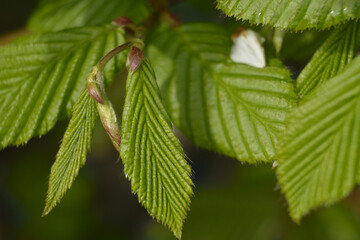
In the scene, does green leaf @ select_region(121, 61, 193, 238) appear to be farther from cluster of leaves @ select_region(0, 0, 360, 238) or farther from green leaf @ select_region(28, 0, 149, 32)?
green leaf @ select_region(28, 0, 149, 32)

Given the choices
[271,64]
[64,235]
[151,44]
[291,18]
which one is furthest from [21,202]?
[291,18]

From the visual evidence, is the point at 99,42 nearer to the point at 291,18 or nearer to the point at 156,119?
the point at 156,119

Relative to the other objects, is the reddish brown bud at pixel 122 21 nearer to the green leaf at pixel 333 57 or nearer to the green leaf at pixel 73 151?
the green leaf at pixel 73 151

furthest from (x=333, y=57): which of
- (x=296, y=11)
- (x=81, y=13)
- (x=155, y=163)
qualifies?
(x=81, y=13)

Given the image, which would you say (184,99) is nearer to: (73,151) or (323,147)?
(73,151)

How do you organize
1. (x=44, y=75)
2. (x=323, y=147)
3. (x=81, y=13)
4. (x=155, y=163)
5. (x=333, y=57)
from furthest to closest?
(x=81, y=13)
(x=44, y=75)
(x=333, y=57)
(x=155, y=163)
(x=323, y=147)
